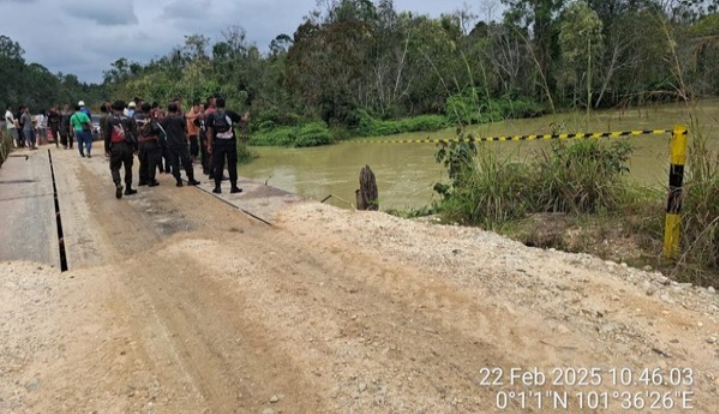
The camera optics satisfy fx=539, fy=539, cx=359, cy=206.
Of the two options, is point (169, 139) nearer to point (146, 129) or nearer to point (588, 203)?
point (146, 129)

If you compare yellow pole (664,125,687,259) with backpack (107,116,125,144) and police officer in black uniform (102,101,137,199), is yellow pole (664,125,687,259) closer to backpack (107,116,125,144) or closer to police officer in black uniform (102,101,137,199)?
police officer in black uniform (102,101,137,199)

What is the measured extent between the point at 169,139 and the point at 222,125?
162cm

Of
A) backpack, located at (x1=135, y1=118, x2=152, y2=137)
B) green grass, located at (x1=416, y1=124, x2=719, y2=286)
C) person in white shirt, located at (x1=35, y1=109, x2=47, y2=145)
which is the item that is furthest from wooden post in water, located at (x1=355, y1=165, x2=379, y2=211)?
person in white shirt, located at (x1=35, y1=109, x2=47, y2=145)

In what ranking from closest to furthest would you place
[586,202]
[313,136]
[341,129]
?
[586,202], [313,136], [341,129]

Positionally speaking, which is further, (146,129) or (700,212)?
(146,129)

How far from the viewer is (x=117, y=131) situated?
27.2 ft

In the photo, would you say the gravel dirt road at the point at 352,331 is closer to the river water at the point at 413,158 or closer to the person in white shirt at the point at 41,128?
the river water at the point at 413,158

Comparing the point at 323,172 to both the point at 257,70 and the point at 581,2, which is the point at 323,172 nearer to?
the point at 257,70

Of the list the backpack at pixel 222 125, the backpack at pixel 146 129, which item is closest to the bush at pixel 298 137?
the backpack at pixel 146 129

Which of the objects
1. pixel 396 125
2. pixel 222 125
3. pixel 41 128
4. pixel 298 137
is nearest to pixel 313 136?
pixel 298 137

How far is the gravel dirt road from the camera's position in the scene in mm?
2854

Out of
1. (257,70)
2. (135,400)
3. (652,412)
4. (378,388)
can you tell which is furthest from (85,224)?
(257,70)

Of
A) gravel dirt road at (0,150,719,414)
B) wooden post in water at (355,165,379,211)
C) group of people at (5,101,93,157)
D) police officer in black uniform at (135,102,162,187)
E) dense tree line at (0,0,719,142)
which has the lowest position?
gravel dirt road at (0,150,719,414)

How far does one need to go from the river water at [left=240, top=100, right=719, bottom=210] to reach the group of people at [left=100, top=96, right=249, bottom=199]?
2105mm
